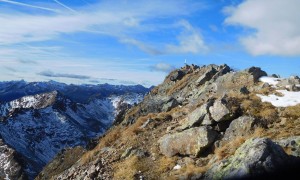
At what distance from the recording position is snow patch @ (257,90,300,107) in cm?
3347

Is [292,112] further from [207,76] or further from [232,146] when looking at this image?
Result: [207,76]

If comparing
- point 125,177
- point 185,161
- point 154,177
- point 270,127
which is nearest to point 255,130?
point 270,127

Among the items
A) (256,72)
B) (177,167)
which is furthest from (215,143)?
(256,72)

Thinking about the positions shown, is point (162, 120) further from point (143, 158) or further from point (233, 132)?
point (233, 132)

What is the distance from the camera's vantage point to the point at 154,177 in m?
28.3

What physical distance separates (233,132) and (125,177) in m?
8.18

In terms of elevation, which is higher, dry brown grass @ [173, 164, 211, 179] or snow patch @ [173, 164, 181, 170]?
dry brown grass @ [173, 164, 211, 179]

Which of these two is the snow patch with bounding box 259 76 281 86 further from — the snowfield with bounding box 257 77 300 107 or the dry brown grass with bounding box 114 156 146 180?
the dry brown grass with bounding box 114 156 146 180

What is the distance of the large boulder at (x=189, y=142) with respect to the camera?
97.6 ft

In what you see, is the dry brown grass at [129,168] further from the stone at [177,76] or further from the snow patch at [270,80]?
the stone at [177,76]

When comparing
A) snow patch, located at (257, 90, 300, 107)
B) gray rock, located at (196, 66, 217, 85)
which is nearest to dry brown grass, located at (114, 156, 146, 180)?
snow patch, located at (257, 90, 300, 107)

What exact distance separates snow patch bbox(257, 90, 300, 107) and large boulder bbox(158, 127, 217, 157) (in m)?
6.79

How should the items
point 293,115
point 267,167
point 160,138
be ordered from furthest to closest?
point 160,138
point 293,115
point 267,167

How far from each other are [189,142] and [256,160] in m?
9.67
